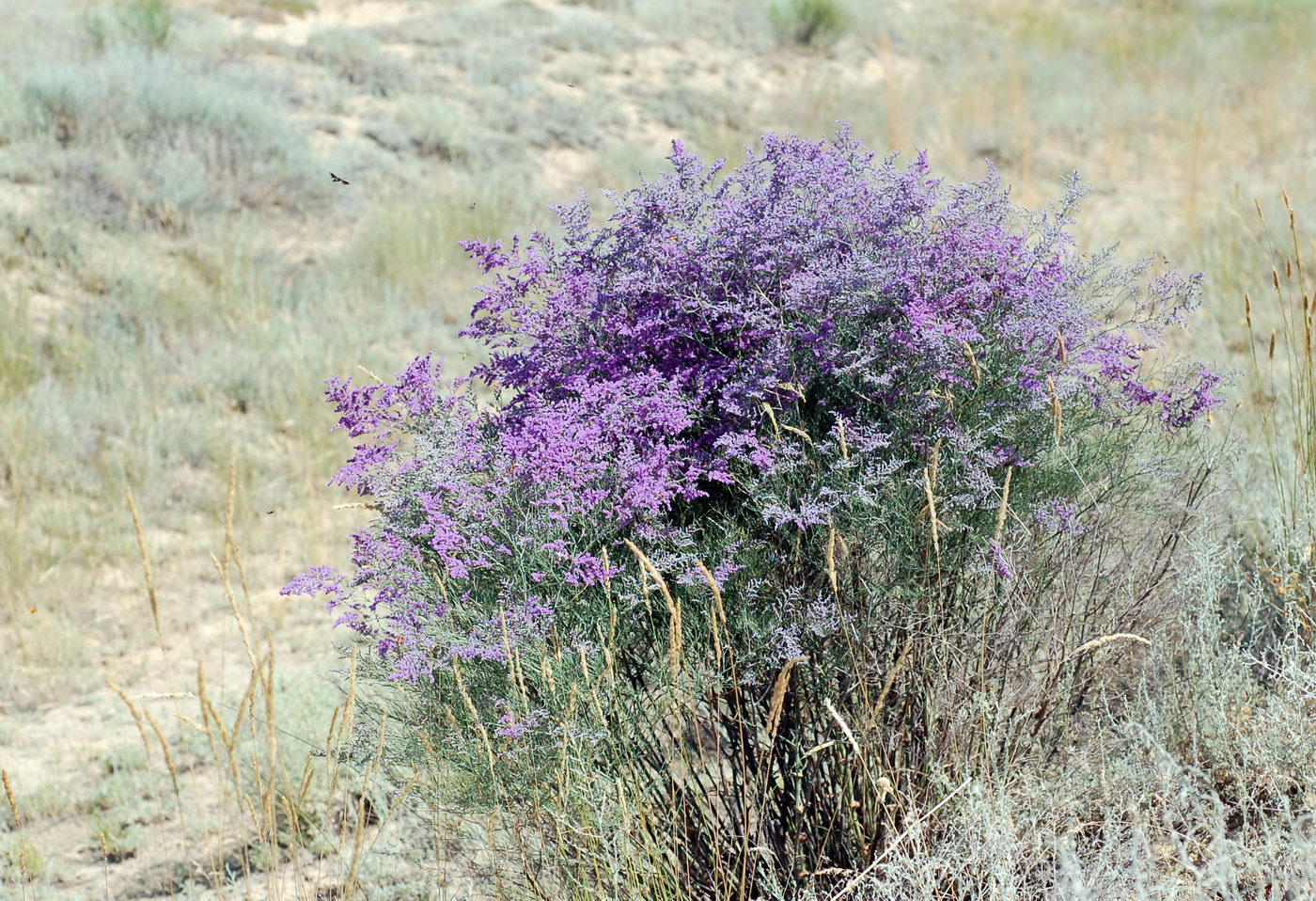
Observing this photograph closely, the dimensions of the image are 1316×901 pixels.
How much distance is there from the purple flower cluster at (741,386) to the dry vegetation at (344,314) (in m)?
0.41

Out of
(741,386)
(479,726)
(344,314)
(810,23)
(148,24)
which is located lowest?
(344,314)

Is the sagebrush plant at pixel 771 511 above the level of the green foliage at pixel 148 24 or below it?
below

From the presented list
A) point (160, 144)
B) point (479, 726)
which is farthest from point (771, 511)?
point (160, 144)

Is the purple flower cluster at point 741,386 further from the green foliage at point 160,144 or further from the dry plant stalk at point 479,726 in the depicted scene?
the green foliage at point 160,144

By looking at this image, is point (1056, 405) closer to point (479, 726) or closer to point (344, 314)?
point (479, 726)

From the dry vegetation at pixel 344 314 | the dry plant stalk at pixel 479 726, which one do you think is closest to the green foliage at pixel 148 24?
the dry vegetation at pixel 344 314

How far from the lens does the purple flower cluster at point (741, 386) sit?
2.14 meters

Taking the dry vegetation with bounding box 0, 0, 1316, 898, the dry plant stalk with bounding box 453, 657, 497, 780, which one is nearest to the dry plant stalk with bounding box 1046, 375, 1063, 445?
the dry vegetation with bounding box 0, 0, 1316, 898

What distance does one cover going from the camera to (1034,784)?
7.94 feet

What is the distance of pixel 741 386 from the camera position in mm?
2146

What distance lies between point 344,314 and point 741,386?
565cm

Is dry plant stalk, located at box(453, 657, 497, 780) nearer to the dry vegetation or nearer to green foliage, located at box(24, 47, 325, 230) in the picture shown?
the dry vegetation

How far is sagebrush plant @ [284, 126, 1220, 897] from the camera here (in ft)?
7.06

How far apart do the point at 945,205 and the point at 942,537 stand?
31.7 inches
